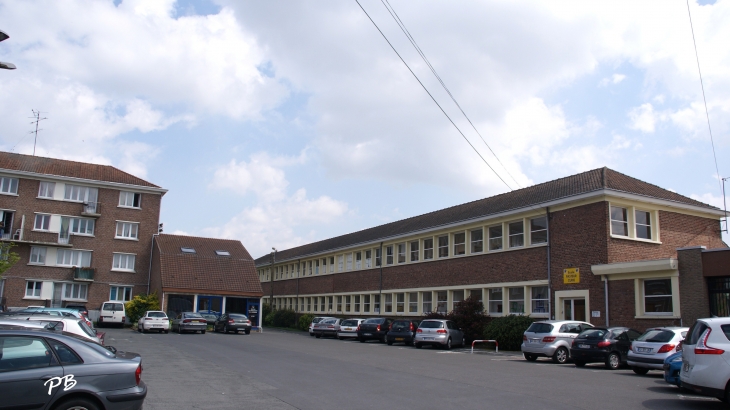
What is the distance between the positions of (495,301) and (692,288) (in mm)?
11044

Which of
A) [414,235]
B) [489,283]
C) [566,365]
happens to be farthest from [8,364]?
[414,235]

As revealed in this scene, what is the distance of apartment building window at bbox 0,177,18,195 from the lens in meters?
44.2

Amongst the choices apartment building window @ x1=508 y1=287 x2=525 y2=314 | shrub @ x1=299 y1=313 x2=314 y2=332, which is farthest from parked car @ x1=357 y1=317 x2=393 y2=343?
shrub @ x1=299 y1=313 x2=314 y2=332

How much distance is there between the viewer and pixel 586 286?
2614 cm

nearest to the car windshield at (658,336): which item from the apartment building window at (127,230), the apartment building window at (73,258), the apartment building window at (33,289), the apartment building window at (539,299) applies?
the apartment building window at (539,299)

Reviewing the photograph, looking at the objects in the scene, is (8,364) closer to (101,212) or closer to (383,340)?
(383,340)

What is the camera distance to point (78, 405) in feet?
23.9

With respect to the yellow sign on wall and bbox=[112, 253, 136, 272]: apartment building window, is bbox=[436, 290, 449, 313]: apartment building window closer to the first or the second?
the yellow sign on wall

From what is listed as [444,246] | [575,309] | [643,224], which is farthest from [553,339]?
[444,246]

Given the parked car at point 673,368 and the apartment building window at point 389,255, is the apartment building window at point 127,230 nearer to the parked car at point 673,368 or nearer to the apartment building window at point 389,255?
the apartment building window at point 389,255

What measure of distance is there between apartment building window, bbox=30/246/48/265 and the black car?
38.7m

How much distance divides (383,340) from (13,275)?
26.8m

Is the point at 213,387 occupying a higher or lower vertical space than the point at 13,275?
lower

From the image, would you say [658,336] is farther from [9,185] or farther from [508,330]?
[9,185]
